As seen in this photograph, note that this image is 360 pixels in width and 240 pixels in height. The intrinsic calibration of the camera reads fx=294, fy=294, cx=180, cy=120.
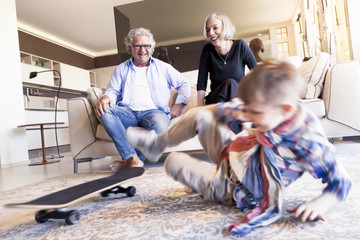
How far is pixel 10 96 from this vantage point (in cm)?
443

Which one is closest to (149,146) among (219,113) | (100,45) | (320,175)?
(219,113)

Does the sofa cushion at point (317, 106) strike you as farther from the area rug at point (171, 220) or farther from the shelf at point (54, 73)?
the shelf at point (54, 73)

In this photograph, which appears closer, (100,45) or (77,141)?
(77,141)

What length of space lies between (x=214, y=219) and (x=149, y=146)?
0.32m

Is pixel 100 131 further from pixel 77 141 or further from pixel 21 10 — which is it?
pixel 21 10

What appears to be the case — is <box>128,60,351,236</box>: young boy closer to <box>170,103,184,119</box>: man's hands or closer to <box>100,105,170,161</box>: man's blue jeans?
<box>100,105,170,161</box>: man's blue jeans

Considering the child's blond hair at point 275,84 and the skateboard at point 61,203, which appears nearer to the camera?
the child's blond hair at point 275,84

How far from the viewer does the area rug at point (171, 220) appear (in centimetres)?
78

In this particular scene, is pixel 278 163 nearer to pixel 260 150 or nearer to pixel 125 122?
pixel 260 150

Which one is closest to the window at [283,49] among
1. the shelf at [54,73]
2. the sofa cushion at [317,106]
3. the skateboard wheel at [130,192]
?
the shelf at [54,73]

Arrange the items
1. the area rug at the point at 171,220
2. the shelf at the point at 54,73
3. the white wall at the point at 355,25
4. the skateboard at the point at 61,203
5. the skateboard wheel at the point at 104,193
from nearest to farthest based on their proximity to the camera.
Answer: the area rug at the point at 171,220
the skateboard at the point at 61,203
the skateboard wheel at the point at 104,193
the white wall at the point at 355,25
the shelf at the point at 54,73

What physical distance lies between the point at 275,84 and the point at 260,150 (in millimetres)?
255

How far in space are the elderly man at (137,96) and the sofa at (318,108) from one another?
19cm

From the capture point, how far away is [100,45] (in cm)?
886
